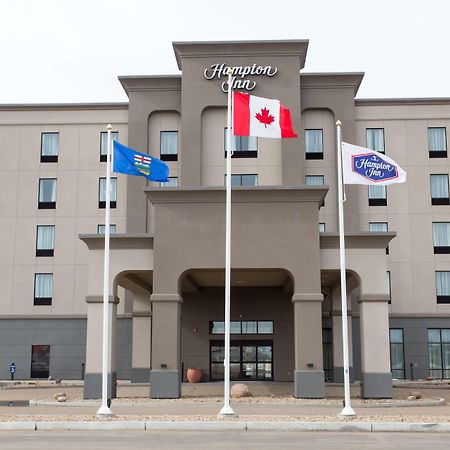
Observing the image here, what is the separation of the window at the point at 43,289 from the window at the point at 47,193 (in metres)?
4.36

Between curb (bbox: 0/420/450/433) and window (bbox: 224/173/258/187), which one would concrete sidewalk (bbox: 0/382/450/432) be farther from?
window (bbox: 224/173/258/187)

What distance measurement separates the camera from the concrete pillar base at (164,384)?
88.7ft

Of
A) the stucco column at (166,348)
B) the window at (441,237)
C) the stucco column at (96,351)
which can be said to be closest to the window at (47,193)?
the stucco column at (96,351)

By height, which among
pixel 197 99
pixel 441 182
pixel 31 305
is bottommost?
pixel 31 305

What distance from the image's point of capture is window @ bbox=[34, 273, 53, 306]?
144 ft

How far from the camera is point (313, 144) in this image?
144ft

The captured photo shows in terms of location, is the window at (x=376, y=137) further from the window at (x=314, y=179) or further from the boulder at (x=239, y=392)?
the boulder at (x=239, y=392)

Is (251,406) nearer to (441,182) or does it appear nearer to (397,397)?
(397,397)

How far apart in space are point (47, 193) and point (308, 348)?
937 inches

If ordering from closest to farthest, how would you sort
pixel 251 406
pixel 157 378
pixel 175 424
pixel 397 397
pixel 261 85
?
pixel 175 424 < pixel 251 406 < pixel 157 378 < pixel 397 397 < pixel 261 85

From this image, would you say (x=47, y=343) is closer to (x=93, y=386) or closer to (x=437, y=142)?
(x=93, y=386)

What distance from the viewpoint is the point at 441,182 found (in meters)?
43.8

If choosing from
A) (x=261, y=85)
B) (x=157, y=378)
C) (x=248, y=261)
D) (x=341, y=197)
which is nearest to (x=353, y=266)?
(x=248, y=261)

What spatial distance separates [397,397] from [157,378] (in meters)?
9.89
